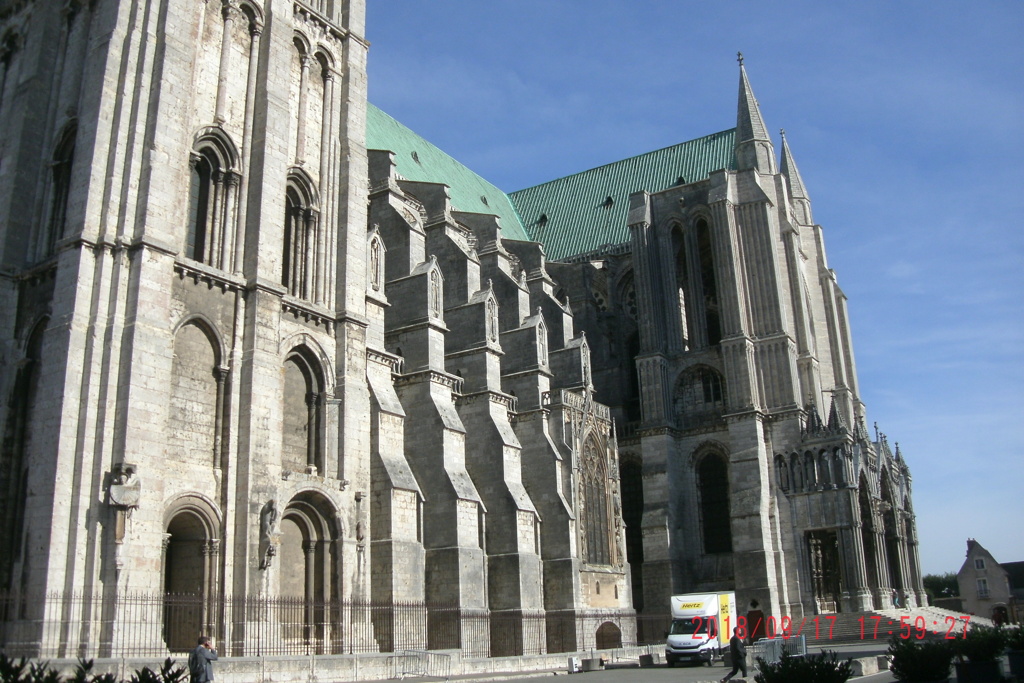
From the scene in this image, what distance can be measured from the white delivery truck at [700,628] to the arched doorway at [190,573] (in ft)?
39.5

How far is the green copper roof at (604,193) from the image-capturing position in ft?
148

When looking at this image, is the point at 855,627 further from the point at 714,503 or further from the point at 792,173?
the point at 792,173

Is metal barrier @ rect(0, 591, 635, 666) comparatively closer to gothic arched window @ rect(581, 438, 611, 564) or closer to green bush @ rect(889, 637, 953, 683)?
green bush @ rect(889, 637, 953, 683)

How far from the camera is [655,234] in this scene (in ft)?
132

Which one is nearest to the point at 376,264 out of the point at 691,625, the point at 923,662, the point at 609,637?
the point at 691,625

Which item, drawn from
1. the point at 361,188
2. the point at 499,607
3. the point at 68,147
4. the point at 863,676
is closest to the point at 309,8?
the point at 361,188

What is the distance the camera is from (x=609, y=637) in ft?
104

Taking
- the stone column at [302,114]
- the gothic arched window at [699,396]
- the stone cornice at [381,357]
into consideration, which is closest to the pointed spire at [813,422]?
the gothic arched window at [699,396]

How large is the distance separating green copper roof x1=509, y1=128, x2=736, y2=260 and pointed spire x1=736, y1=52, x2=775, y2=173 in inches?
86.2

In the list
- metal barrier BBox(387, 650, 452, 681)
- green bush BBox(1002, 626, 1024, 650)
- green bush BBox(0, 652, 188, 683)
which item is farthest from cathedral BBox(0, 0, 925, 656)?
green bush BBox(1002, 626, 1024, 650)

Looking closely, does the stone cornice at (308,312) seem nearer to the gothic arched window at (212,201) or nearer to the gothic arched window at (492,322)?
the gothic arched window at (212,201)

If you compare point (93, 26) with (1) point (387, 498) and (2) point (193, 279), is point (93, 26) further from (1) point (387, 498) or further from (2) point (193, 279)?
(1) point (387, 498)

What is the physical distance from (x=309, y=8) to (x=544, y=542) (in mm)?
17318

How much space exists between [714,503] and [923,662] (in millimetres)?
23856
